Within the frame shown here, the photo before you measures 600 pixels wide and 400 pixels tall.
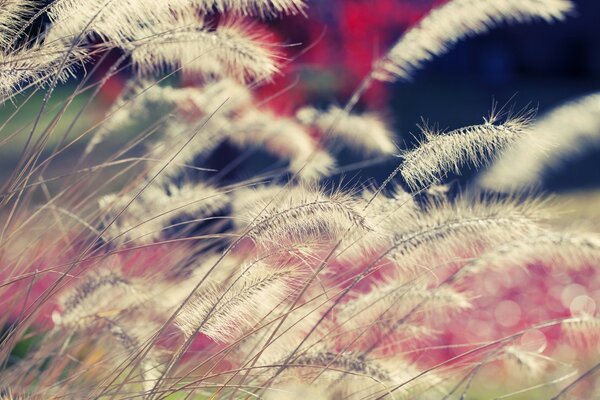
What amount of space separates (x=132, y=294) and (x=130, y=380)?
0.44 metres

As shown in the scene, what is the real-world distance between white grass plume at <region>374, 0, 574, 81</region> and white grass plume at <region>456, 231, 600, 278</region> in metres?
0.50

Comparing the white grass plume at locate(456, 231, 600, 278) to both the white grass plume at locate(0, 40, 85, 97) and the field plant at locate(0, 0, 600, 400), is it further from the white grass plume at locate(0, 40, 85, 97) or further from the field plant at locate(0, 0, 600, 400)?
the white grass plume at locate(0, 40, 85, 97)

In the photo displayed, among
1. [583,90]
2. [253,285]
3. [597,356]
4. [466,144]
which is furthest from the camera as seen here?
[583,90]

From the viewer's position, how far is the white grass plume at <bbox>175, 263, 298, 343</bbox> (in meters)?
1.79

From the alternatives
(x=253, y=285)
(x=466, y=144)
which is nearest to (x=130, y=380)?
(x=253, y=285)

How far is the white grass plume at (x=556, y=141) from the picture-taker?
2.15m

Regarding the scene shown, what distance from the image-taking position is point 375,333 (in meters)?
2.36

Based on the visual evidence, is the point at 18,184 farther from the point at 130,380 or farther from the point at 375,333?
the point at 375,333

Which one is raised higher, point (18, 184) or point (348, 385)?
point (18, 184)

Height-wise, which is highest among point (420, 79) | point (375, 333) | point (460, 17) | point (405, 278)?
point (460, 17)

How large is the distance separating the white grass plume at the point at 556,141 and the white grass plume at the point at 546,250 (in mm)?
169

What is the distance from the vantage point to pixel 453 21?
2176 mm

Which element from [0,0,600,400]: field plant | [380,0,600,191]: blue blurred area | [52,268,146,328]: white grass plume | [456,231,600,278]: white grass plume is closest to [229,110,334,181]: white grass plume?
[0,0,600,400]: field plant

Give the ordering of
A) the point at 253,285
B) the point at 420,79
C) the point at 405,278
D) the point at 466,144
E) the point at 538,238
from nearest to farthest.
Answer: the point at 466,144 < the point at 253,285 < the point at 538,238 < the point at 405,278 < the point at 420,79
